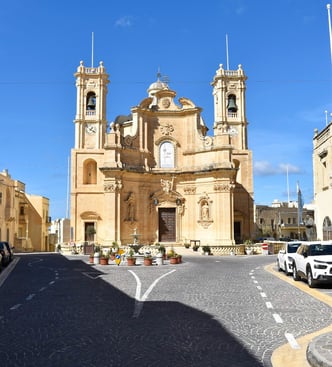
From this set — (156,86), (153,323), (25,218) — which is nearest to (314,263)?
(153,323)

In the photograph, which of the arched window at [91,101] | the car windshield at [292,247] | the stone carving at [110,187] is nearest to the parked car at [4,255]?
the stone carving at [110,187]

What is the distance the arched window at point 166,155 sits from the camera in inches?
1960

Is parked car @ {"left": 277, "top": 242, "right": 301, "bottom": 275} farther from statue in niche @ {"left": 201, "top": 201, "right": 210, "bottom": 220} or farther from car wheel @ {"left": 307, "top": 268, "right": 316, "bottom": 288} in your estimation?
statue in niche @ {"left": 201, "top": 201, "right": 210, "bottom": 220}

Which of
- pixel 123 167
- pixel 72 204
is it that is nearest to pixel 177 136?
pixel 123 167

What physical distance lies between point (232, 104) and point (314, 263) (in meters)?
41.5

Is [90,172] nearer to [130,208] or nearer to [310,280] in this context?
[130,208]

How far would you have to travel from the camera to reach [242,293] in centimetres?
1410

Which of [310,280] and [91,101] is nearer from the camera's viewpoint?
[310,280]

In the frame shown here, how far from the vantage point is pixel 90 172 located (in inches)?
2037

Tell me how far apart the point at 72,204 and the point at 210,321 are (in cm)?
4114

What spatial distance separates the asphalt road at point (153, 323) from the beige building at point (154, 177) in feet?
98.2

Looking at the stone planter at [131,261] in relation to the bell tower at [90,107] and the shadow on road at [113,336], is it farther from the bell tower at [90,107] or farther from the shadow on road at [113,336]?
the bell tower at [90,107]

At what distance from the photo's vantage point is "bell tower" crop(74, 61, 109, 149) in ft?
171

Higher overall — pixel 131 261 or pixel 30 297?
pixel 131 261
